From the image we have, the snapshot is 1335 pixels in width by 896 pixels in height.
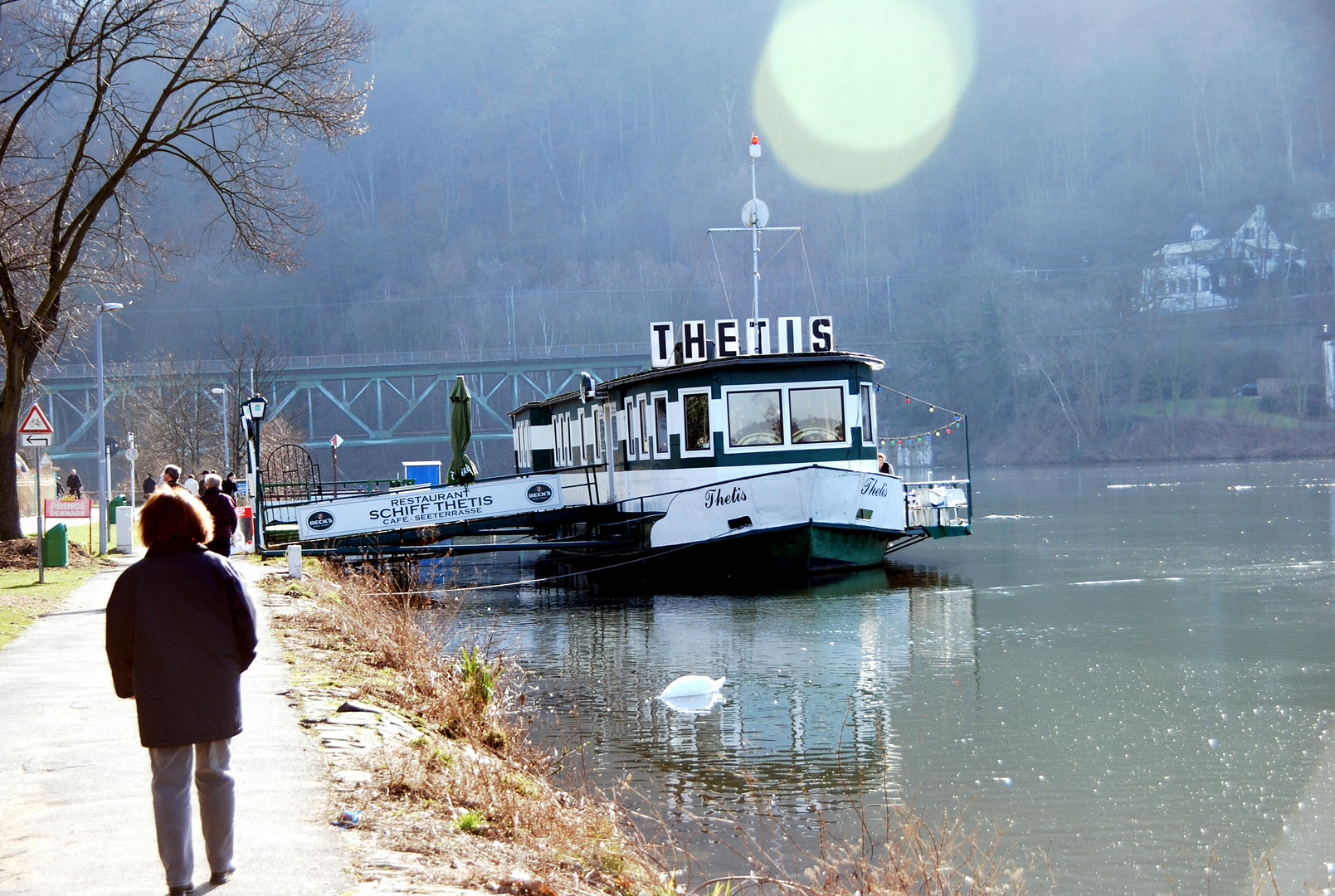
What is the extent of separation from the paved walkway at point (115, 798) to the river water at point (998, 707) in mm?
2450

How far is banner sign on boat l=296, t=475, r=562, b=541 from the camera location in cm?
2550

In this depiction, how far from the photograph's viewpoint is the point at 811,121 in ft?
595

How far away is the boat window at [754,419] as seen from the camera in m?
25.3

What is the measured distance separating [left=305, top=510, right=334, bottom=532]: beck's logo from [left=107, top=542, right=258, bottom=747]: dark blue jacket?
20090 mm

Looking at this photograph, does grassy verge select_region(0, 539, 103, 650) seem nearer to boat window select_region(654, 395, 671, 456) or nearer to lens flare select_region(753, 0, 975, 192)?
boat window select_region(654, 395, 671, 456)

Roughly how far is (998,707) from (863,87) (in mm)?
171083

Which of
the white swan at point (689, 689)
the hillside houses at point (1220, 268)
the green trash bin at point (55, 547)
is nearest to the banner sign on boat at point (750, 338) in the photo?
the green trash bin at point (55, 547)

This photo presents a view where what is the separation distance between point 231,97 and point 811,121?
16640cm

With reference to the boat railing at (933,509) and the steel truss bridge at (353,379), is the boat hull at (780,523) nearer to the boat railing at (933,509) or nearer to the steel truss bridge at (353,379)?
the boat railing at (933,509)

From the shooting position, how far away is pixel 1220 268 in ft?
411

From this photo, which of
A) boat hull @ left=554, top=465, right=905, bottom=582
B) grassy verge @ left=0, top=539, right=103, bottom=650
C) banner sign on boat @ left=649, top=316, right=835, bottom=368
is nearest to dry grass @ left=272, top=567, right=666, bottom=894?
grassy verge @ left=0, top=539, right=103, bottom=650

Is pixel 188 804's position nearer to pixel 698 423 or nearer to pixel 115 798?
pixel 115 798

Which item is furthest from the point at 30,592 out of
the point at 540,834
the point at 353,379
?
the point at 353,379

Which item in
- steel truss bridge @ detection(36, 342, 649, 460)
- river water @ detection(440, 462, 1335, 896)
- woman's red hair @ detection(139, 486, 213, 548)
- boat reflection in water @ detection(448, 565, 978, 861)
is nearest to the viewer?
woman's red hair @ detection(139, 486, 213, 548)
